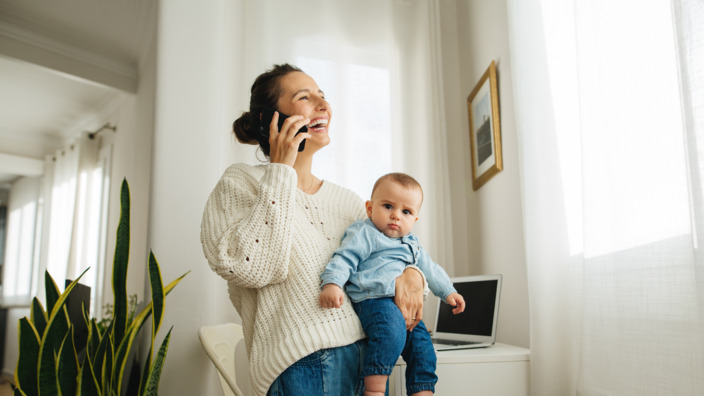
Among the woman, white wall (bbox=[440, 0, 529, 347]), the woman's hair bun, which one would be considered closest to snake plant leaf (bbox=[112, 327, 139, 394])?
the woman

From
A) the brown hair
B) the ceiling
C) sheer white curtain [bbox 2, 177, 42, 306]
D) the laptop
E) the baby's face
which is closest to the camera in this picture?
the baby's face

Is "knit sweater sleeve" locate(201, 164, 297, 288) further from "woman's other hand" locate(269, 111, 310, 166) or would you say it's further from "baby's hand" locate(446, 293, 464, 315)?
"baby's hand" locate(446, 293, 464, 315)

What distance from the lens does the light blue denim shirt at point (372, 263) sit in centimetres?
112

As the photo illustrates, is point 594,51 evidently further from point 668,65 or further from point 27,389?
point 27,389

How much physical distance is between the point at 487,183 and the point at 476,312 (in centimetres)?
78

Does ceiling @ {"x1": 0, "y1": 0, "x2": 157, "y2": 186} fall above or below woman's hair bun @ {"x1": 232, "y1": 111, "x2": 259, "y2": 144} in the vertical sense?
A: above

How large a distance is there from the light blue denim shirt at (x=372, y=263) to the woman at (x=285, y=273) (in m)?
0.04

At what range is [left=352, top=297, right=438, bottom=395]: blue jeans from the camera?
40.8 inches

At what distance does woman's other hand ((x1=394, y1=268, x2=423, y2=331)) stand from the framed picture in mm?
1253

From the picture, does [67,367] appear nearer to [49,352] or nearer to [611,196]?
[49,352]

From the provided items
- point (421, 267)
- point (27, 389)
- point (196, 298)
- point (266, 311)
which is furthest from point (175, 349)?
point (421, 267)

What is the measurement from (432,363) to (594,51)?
37.0 inches

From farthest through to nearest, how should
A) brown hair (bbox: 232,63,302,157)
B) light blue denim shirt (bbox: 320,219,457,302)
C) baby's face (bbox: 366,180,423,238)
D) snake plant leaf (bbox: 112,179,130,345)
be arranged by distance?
snake plant leaf (bbox: 112,179,130,345), brown hair (bbox: 232,63,302,157), baby's face (bbox: 366,180,423,238), light blue denim shirt (bbox: 320,219,457,302)

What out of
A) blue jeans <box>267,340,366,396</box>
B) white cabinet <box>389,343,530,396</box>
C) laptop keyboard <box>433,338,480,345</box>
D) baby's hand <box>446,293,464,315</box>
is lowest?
white cabinet <box>389,343,530,396</box>
